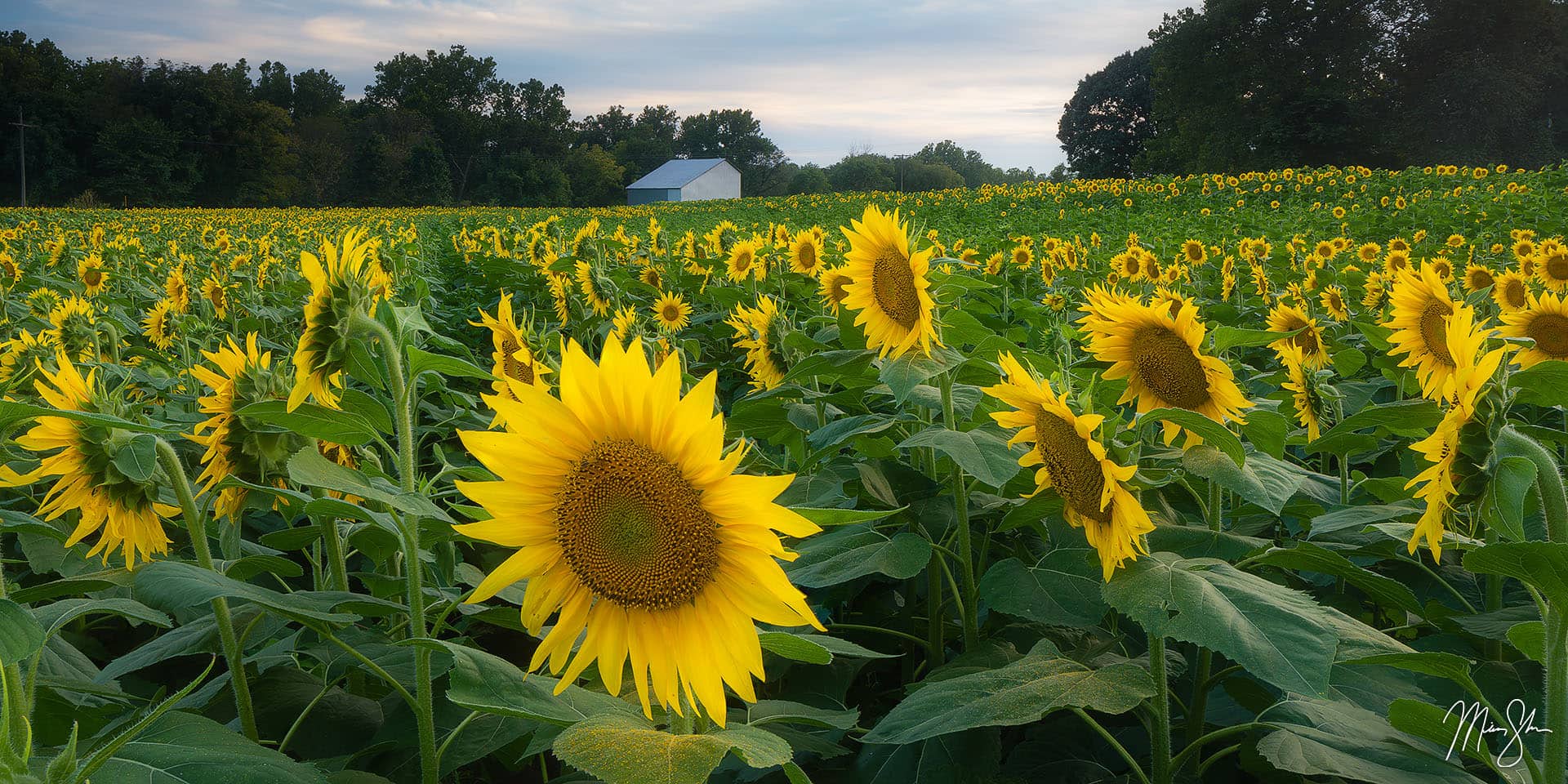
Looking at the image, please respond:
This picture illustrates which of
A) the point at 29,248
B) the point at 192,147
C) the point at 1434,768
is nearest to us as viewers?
the point at 1434,768

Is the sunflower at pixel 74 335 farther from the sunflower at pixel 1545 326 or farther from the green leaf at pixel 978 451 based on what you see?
the sunflower at pixel 1545 326

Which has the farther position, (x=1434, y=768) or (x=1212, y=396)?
(x=1212, y=396)

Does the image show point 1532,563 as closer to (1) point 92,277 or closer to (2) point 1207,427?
(2) point 1207,427

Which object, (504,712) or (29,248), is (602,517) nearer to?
(504,712)

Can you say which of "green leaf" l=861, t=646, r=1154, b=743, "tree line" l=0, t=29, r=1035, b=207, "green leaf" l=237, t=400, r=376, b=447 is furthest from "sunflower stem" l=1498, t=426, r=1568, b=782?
"tree line" l=0, t=29, r=1035, b=207

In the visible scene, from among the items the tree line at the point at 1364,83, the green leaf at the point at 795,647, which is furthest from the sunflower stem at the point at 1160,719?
the tree line at the point at 1364,83

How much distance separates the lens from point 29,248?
10.5m

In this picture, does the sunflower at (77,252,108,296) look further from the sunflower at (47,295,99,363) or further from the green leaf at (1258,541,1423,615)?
the green leaf at (1258,541,1423,615)

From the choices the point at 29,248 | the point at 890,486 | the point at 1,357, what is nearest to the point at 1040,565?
the point at 890,486

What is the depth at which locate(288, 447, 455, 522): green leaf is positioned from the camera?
1.25m

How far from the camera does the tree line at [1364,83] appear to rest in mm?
45188

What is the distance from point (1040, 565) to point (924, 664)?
1.91ft

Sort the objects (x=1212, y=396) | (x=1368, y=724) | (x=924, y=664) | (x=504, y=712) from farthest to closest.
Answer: (x=924, y=664) → (x=1212, y=396) → (x=1368, y=724) → (x=504, y=712)
